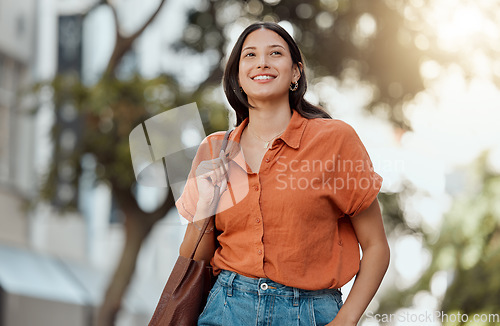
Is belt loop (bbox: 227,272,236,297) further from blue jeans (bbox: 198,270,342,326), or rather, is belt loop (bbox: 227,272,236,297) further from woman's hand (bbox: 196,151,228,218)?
woman's hand (bbox: 196,151,228,218)

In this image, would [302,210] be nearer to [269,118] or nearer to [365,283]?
[365,283]

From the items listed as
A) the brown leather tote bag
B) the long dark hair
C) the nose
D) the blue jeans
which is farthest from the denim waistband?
the nose

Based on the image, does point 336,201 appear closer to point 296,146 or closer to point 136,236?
→ point 296,146

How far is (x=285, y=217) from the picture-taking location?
2.50 metres

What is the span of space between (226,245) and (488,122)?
7.22m

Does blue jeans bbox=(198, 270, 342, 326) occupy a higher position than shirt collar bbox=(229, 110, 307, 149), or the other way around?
shirt collar bbox=(229, 110, 307, 149)

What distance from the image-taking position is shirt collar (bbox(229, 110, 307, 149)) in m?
2.61

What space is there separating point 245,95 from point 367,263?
28.7 inches

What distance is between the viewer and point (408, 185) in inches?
421

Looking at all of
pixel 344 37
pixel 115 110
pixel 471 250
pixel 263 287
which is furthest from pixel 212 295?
pixel 344 37

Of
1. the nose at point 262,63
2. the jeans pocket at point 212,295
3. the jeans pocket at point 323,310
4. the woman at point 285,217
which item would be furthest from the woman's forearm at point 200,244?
the nose at point 262,63

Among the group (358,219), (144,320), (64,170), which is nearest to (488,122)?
(64,170)

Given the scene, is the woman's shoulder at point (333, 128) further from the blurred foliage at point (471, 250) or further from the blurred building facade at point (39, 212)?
the blurred building facade at point (39, 212)

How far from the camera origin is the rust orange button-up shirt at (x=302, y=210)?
97.9 inches
